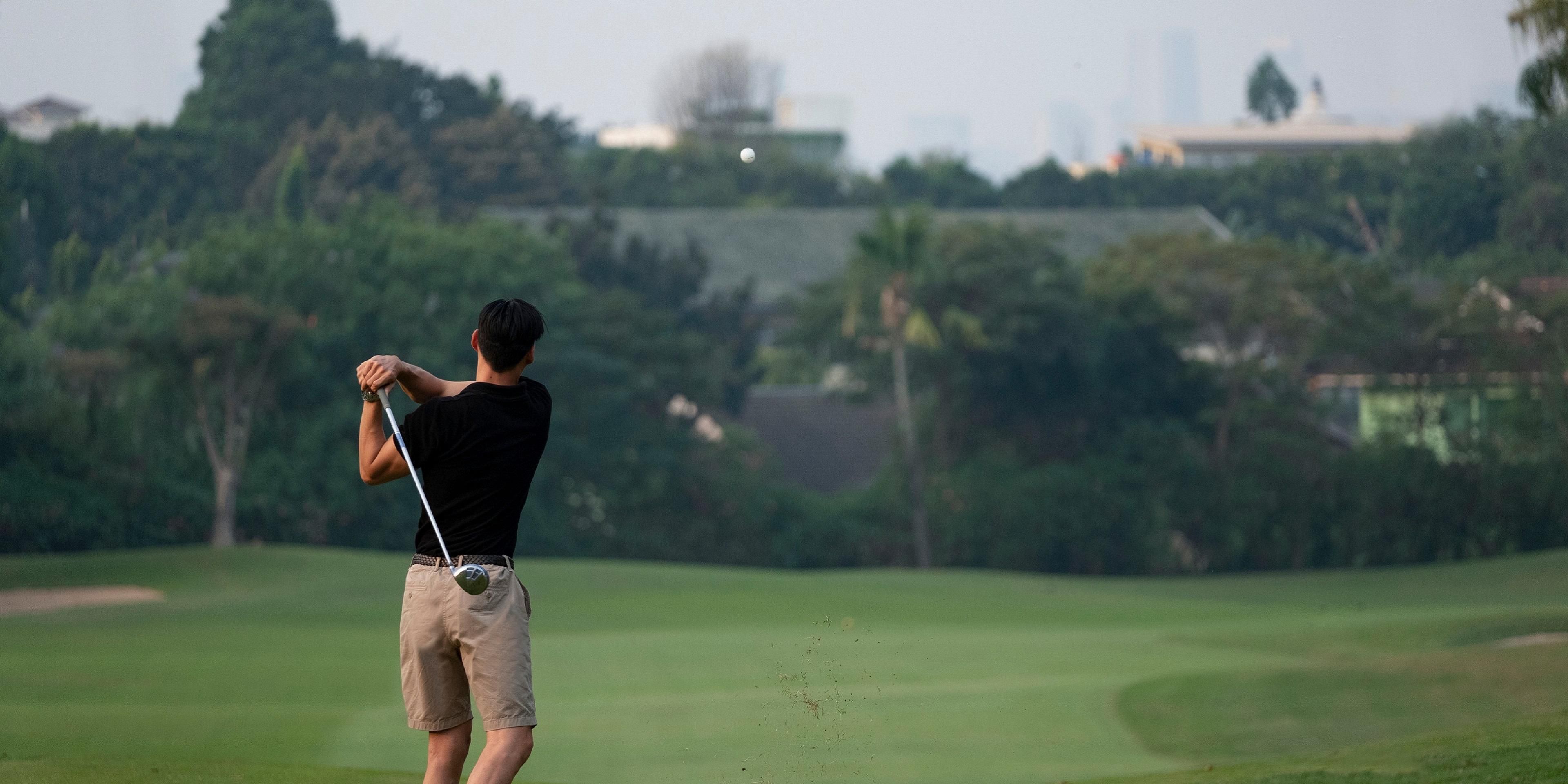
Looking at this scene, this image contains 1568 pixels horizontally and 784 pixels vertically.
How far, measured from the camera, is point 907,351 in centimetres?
3888

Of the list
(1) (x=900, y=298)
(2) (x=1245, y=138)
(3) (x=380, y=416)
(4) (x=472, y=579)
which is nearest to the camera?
(4) (x=472, y=579)

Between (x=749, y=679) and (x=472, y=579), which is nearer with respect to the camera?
(x=472, y=579)

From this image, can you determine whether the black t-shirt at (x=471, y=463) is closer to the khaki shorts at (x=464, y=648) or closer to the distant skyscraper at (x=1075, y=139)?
the khaki shorts at (x=464, y=648)

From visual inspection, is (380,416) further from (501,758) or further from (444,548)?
(501,758)

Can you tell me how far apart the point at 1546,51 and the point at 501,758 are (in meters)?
13.8

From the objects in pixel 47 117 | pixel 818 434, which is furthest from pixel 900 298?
pixel 47 117

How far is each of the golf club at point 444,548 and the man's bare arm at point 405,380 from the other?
0.04 meters

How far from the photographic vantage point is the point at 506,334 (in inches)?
213

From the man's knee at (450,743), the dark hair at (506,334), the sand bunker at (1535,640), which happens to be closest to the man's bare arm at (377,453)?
the dark hair at (506,334)

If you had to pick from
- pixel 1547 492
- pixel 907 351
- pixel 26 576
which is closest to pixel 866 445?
pixel 907 351

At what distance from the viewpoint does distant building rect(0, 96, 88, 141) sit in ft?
155

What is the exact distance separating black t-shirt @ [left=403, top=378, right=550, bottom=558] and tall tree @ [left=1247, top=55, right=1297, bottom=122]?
311ft

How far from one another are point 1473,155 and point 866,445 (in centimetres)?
2182

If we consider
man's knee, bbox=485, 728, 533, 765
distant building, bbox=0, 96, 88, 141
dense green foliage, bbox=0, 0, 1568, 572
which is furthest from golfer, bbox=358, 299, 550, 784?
distant building, bbox=0, 96, 88, 141
